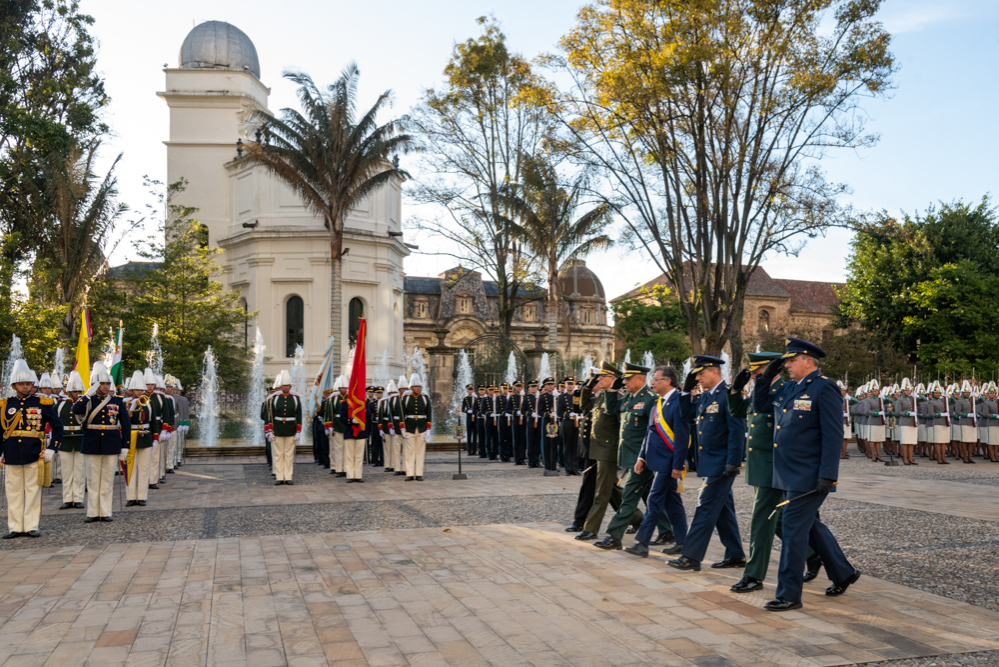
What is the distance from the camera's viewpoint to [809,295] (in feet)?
263

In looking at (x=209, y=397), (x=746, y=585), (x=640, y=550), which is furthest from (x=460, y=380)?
(x=746, y=585)

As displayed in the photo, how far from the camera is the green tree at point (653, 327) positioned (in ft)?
197

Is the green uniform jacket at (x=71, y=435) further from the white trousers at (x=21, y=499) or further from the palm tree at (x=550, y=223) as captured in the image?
the palm tree at (x=550, y=223)

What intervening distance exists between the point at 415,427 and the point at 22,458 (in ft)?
24.6

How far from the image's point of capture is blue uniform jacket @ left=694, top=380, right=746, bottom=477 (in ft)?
24.5

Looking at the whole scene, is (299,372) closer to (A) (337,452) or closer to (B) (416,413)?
(A) (337,452)

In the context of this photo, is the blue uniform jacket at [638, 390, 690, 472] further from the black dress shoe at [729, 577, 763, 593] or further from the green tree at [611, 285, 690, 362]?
the green tree at [611, 285, 690, 362]

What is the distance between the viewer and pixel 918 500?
1318cm

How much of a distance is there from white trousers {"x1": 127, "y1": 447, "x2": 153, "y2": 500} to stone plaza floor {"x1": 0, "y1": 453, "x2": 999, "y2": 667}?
1.23 m

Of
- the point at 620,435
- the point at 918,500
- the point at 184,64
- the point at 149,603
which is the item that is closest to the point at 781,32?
the point at 918,500

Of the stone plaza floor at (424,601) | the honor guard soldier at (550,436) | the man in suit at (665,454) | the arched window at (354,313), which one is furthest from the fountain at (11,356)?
the man in suit at (665,454)

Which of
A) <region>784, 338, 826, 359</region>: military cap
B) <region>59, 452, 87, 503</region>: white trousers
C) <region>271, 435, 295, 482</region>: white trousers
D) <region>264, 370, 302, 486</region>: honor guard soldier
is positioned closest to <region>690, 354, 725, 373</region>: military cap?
<region>784, 338, 826, 359</region>: military cap

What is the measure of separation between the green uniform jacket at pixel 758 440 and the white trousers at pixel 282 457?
10.3 metres

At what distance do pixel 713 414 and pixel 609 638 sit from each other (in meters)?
2.78
